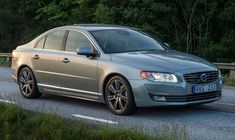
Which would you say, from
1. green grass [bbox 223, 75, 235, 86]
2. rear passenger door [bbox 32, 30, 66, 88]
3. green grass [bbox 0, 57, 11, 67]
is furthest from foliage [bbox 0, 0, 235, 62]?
rear passenger door [bbox 32, 30, 66, 88]

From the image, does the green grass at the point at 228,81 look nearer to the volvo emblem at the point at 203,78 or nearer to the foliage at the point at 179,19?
the volvo emblem at the point at 203,78

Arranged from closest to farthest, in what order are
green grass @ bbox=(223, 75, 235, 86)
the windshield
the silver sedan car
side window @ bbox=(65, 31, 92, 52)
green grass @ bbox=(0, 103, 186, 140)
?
green grass @ bbox=(0, 103, 186, 140) < the silver sedan car < the windshield < side window @ bbox=(65, 31, 92, 52) < green grass @ bbox=(223, 75, 235, 86)

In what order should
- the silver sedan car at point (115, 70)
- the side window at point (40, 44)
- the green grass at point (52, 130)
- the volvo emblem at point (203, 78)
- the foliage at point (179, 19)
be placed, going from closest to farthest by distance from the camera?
the green grass at point (52, 130), the silver sedan car at point (115, 70), the volvo emblem at point (203, 78), the side window at point (40, 44), the foliage at point (179, 19)

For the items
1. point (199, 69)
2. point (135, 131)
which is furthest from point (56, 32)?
point (135, 131)

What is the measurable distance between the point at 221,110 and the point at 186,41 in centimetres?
1993

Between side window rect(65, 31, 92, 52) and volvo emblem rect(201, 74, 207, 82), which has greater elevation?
side window rect(65, 31, 92, 52)

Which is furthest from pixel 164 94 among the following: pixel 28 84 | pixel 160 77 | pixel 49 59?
pixel 28 84

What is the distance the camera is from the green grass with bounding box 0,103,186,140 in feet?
22.5

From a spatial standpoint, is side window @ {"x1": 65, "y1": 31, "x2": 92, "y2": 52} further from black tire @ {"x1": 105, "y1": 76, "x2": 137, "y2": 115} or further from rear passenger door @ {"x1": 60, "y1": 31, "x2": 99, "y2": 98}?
black tire @ {"x1": 105, "y1": 76, "x2": 137, "y2": 115}

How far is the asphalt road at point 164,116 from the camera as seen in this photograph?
8.03m

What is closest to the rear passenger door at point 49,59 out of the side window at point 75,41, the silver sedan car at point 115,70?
the silver sedan car at point 115,70

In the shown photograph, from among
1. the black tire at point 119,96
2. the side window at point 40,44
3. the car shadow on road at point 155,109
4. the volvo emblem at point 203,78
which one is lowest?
the car shadow on road at point 155,109

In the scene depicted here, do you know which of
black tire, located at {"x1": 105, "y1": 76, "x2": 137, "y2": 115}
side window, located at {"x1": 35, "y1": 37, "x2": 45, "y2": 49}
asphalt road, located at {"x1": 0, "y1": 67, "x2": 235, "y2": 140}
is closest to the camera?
asphalt road, located at {"x1": 0, "y1": 67, "x2": 235, "y2": 140}

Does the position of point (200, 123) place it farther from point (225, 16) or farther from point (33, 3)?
point (33, 3)
